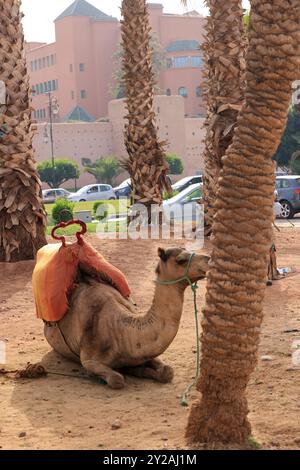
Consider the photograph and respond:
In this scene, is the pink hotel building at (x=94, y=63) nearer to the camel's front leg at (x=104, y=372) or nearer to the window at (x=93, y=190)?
the window at (x=93, y=190)

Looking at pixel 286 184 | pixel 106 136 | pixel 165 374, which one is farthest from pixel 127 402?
pixel 106 136

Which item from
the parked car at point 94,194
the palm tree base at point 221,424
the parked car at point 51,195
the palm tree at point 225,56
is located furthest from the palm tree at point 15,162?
the parked car at point 51,195

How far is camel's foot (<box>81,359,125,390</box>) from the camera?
21.4 ft

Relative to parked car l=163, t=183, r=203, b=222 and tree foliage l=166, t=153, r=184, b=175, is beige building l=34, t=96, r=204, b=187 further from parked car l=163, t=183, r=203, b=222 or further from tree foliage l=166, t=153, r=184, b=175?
parked car l=163, t=183, r=203, b=222

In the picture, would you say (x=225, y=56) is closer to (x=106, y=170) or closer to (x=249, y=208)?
(x=249, y=208)

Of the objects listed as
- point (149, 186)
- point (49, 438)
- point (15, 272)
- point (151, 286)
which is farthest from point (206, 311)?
point (149, 186)

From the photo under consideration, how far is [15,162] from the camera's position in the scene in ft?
42.3

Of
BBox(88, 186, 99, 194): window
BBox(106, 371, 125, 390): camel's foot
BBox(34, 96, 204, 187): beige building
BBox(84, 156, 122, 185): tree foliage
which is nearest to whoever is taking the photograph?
BBox(106, 371, 125, 390): camel's foot

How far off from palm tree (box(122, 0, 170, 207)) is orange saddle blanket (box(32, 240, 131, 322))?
32.7ft

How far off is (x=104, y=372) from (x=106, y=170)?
5729cm

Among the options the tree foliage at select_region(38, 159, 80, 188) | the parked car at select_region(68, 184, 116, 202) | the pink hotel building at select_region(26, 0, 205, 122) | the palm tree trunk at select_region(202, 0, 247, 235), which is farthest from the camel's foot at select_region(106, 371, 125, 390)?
the pink hotel building at select_region(26, 0, 205, 122)

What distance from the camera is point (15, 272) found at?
12.6 meters

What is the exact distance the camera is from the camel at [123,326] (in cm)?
627

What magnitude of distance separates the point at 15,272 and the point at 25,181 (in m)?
1.47
